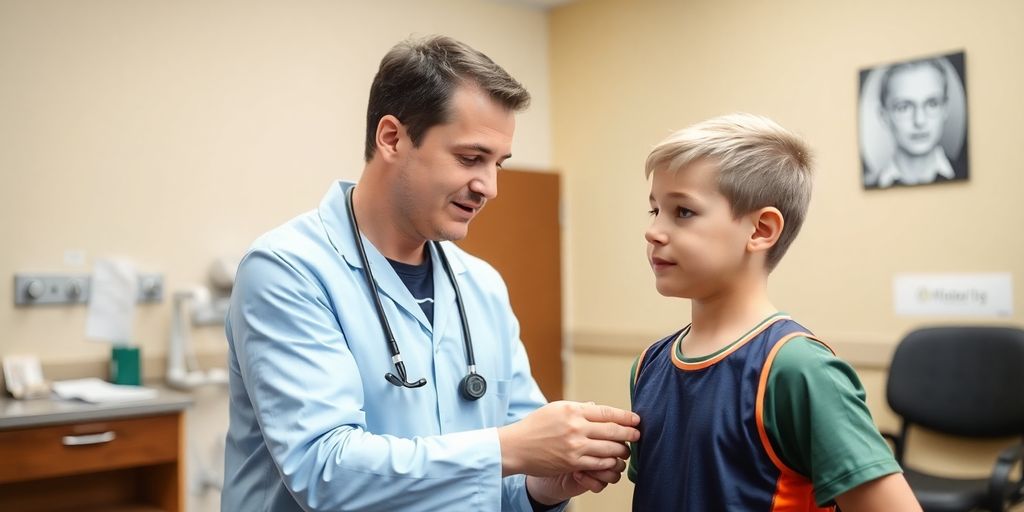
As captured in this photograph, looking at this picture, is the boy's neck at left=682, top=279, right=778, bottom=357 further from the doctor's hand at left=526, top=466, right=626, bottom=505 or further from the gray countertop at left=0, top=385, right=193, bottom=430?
the gray countertop at left=0, top=385, right=193, bottom=430

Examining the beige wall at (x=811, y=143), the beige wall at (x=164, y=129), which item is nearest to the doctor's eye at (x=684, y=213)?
the beige wall at (x=811, y=143)

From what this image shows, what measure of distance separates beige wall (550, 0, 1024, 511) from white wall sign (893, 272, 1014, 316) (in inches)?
1.1

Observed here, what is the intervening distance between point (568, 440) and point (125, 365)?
2.14 m

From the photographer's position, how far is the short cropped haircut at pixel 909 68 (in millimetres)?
2984

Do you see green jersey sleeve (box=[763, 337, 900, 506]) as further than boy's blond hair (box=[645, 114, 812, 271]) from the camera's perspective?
No

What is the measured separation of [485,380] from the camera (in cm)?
143

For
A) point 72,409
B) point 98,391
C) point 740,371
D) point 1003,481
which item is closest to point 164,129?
point 98,391

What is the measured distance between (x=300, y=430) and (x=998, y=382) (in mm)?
2466

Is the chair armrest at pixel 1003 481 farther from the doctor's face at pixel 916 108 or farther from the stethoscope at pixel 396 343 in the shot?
the stethoscope at pixel 396 343

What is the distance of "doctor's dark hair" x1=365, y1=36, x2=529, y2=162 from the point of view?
1.40 metres

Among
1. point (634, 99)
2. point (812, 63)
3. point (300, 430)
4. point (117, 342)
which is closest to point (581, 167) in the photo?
point (634, 99)

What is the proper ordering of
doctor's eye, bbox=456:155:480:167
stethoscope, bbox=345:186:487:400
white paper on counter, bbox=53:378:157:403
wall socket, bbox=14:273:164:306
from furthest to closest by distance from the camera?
wall socket, bbox=14:273:164:306 < white paper on counter, bbox=53:378:157:403 < doctor's eye, bbox=456:155:480:167 < stethoscope, bbox=345:186:487:400

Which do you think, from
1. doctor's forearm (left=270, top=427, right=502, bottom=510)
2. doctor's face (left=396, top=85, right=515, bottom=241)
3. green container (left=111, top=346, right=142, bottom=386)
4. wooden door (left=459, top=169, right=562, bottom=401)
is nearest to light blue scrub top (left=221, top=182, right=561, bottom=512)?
doctor's forearm (left=270, top=427, right=502, bottom=510)

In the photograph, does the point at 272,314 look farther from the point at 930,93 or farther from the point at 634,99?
the point at 634,99
